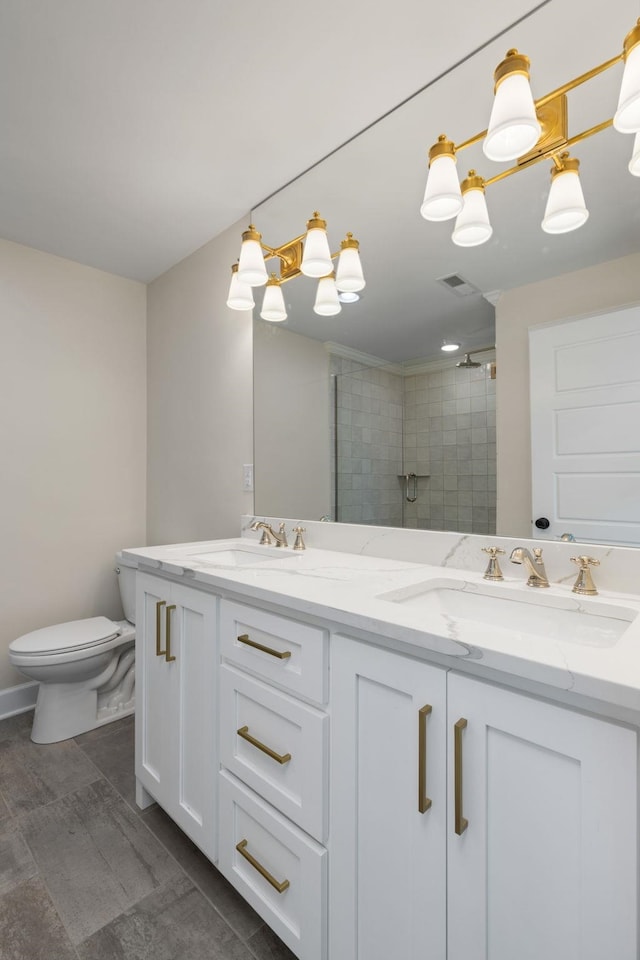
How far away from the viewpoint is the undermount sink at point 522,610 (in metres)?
0.92

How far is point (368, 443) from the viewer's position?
5.26 ft

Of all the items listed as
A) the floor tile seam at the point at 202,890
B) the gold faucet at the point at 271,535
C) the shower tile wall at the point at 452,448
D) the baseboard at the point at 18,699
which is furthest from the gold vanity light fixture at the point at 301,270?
the baseboard at the point at 18,699

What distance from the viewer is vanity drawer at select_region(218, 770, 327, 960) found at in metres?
0.94

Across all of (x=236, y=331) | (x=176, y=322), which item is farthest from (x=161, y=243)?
(x=236, y=331)

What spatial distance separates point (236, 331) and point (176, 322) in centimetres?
60

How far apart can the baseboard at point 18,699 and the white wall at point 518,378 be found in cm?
242

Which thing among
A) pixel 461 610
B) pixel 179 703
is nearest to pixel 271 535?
pixel 179 703

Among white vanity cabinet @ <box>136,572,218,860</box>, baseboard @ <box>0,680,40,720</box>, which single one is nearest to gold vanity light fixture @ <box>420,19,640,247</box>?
white vanity cabinet @ <box>136,572,218,860</box>

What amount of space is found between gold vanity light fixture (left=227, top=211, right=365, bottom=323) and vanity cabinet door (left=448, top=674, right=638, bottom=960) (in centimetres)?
138

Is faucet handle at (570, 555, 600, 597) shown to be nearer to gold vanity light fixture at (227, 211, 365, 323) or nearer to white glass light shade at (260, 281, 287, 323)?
gold vanity light fixture at (227, 211, 365, 323)

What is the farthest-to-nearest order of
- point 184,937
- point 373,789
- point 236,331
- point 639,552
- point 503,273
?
point 236,331 → point 503,273 → point 184,937 → point 639,552 → point 373,789

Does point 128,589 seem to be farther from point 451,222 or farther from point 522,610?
point 451,222

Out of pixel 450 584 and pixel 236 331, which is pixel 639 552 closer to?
pixel 450 584

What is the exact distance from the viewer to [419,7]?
116 cm
